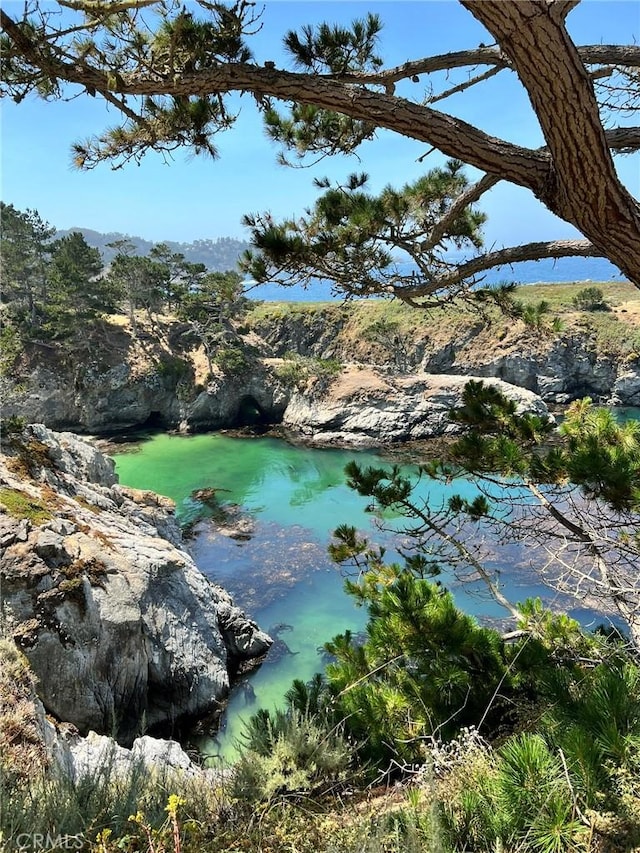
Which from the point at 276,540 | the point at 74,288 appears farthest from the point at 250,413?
the point at 276,540

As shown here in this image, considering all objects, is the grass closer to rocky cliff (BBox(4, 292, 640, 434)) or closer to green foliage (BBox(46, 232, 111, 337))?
rocky cliff (BBox(4, 292, 640, 434))

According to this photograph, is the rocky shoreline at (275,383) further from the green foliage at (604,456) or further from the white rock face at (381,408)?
the green foliage at (604,456)

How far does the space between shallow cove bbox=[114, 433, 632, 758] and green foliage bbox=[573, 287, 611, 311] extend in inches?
781

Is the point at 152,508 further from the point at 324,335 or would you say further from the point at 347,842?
the point at 324,335

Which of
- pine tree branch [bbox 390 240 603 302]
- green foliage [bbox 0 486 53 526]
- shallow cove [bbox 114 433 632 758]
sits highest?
pine tree branch [bbox 390 240 603 302]

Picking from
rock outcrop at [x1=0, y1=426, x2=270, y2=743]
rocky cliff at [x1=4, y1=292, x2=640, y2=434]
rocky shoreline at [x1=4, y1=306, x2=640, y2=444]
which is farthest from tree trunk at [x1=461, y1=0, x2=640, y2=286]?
rocky cliff at [x1=4, y1=292, x2=640, y2=434]

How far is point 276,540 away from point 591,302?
2798 centimetres

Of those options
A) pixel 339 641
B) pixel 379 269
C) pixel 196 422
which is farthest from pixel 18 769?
pixel 196 422

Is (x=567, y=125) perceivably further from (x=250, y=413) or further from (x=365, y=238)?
(x=250, y=413)

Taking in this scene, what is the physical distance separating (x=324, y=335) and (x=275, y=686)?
29744mm

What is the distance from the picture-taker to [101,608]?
5445mm

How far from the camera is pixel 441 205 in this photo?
12.0ft

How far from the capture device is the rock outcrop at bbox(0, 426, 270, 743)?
191 inches

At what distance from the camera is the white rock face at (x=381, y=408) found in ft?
76.6
